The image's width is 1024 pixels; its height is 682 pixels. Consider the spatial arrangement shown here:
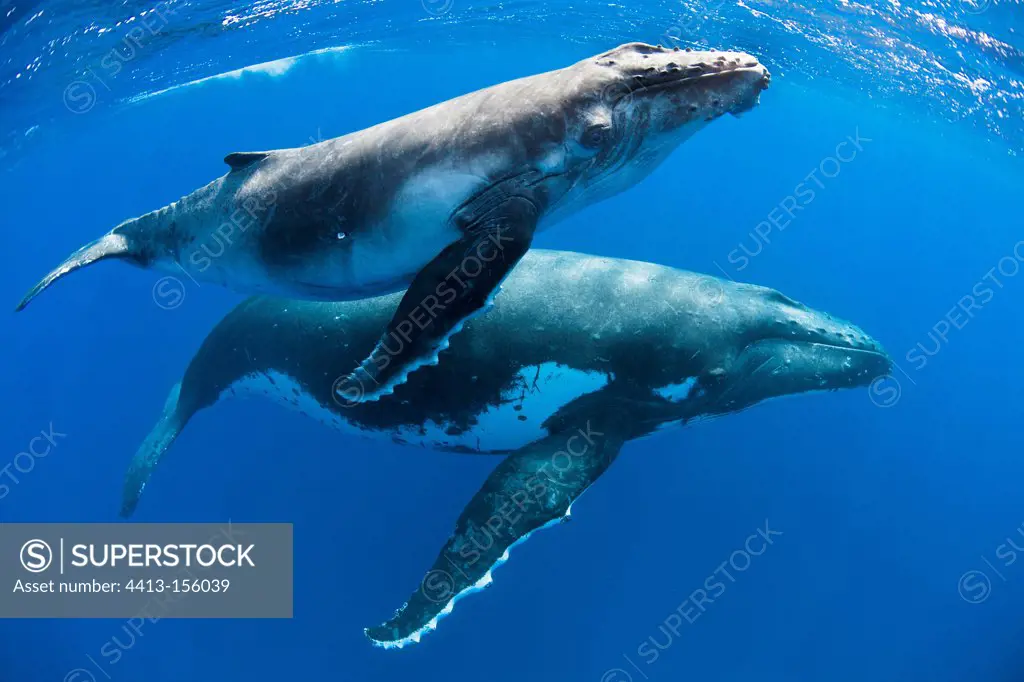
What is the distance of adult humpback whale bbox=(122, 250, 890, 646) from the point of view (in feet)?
25.1

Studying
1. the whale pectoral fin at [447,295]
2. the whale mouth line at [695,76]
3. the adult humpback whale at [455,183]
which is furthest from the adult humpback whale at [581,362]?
the whale mouth line at [695,76]

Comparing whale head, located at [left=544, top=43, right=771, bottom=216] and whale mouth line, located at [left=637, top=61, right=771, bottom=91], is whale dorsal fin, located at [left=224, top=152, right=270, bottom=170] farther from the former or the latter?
whale mouth line, located at [left=637, top=61, right=771, bottom=91]

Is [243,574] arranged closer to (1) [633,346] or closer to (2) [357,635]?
(2) [357,635]

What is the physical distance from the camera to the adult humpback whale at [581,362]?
25.1 feet

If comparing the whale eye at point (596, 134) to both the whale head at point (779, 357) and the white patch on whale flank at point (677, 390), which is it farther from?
the whale head at point (779, 357)

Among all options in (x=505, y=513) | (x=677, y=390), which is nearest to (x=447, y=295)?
(x=505, y=513)

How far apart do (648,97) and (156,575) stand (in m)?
13.2

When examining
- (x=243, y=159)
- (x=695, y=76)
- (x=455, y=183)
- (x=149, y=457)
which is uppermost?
(x=695, y=76)

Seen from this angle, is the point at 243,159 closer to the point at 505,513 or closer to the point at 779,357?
the point at 505,513

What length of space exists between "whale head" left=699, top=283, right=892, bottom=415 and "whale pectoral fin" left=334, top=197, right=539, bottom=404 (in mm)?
4110

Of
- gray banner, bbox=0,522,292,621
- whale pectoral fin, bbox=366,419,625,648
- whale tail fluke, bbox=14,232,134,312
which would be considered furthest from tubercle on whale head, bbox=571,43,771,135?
gray banner, bbox=0,522,292,621

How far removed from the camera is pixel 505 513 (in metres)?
6.60

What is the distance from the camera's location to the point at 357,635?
12453 millimetres

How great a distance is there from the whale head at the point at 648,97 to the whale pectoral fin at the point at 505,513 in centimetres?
349
